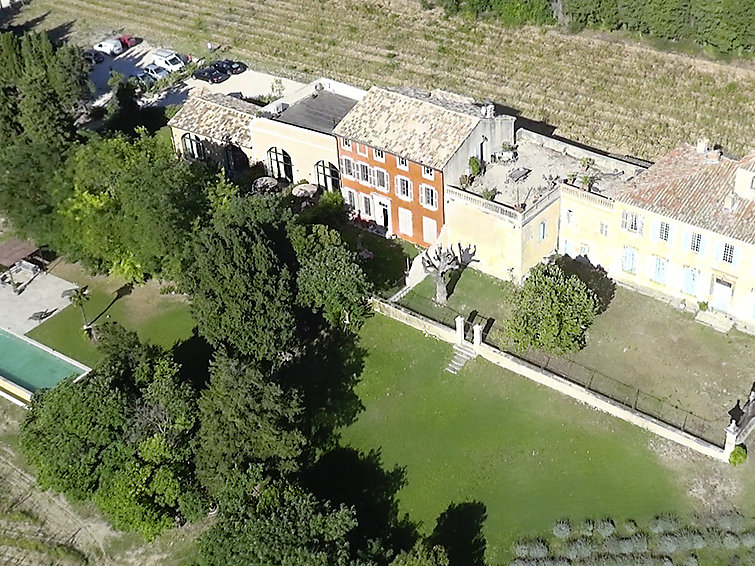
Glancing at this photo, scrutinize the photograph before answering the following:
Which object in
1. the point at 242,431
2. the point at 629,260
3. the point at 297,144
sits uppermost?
the point at 297,144

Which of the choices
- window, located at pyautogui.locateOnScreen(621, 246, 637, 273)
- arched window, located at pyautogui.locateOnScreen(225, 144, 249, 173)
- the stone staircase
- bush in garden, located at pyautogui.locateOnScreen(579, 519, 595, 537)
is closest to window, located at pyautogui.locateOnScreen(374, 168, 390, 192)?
the stone staircase

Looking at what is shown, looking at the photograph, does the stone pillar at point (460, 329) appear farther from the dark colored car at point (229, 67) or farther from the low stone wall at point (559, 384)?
the dark colored car at point (229, 67)

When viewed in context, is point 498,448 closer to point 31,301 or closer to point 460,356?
point 460,356

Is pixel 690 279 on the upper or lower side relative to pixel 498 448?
upper

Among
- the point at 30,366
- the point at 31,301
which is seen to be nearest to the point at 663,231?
the point at 30,366

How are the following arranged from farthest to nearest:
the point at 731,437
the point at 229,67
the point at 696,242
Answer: the point at 229,67 < the point at 696,242 < the point at 731,437

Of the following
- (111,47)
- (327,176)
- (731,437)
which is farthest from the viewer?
(111,47)
